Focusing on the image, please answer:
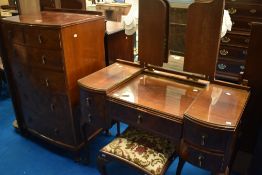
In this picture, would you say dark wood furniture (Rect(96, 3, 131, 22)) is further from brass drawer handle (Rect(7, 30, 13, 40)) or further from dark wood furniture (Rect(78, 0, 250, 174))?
dark wood furniture (Rect(78, 0, 250, 174))

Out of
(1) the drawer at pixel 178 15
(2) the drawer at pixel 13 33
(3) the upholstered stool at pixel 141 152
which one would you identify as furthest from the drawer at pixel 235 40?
(2) the drawer at pixel 13 33

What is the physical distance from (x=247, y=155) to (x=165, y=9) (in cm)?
123

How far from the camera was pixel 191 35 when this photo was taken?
1498 mm

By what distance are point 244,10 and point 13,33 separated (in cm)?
247

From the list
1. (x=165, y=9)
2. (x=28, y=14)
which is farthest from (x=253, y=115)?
(x=28, y=14)

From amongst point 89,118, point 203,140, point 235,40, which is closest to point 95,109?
point 89,118

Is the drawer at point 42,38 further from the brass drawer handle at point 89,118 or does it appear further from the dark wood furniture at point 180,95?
the brass drawer handle at point 89,118

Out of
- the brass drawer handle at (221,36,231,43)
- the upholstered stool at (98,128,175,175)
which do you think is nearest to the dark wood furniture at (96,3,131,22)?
the brass drawer handle at (221,36,231,43)

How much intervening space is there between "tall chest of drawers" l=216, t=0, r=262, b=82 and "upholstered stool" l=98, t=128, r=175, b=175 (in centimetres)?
152

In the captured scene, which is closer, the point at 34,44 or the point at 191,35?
the point at 191,35

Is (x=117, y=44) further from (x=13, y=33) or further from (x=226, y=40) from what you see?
(x=226, y=40)

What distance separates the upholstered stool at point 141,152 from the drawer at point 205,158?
0.73 ft

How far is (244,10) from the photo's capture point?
279 centimetres

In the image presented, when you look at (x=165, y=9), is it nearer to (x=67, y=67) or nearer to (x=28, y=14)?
(x=67, y=67)
